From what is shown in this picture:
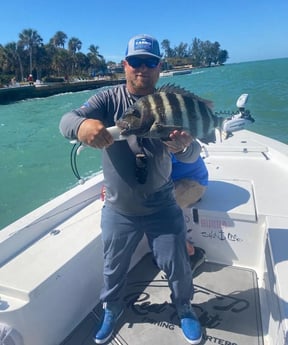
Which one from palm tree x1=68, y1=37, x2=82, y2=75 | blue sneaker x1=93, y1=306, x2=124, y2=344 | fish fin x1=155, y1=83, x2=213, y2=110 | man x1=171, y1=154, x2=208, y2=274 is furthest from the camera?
palm tree x1=68, y1=37, x2=82, y2=75

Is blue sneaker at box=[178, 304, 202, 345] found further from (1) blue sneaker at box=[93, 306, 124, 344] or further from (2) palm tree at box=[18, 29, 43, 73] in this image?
(2) palm tree at box=[18, 29, 43, 73]

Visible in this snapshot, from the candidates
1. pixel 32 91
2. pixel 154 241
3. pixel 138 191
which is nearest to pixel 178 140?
pixel 138 191

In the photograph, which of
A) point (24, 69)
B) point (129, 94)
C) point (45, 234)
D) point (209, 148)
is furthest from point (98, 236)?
point (24, 69)

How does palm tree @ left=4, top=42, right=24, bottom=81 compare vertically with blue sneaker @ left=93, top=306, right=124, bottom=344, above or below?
above

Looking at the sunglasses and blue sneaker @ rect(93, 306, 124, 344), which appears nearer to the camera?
the sunglasses

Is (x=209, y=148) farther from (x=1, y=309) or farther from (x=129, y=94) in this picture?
(x=1, y=309)

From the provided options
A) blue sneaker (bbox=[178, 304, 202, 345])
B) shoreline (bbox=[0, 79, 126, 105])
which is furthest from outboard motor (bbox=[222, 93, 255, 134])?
shoreline (bbox=[0, 79, 126, 105])

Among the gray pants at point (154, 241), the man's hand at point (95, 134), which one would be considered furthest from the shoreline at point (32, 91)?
the man's hand at point (95, 134)

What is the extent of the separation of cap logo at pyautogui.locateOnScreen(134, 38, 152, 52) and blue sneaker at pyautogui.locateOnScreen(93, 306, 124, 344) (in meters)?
1.57

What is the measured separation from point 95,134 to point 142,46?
0.59 metres

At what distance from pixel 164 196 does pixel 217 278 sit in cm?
106

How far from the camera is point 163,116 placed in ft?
4.96

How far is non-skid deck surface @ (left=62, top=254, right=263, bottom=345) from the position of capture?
204cm

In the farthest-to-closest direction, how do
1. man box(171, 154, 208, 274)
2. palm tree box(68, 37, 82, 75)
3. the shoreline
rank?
1. palm tree box(68, 37, 82, 75)
2. the shoreline
3. man box(171, 154, 208, 274)
